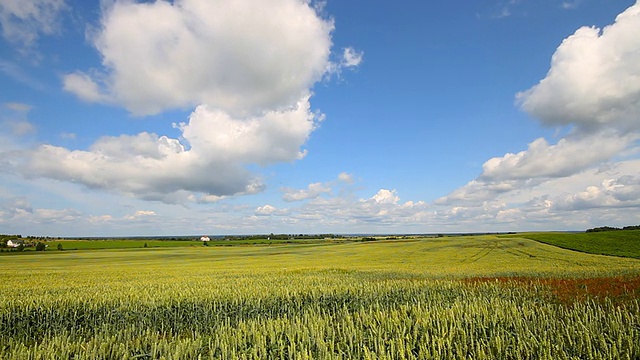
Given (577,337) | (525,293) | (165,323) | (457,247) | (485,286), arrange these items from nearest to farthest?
(577,337) < (165,323) < (525,293) < (485,286) < (457,247)

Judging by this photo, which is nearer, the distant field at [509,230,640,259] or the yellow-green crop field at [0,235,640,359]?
the yellow-green crop field at [0,235,640,359]

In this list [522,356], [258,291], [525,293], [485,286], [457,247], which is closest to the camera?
[522,356]

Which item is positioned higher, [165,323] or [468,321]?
[468,321]

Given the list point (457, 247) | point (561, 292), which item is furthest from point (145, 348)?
point (457, 247)

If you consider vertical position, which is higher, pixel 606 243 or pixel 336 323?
pixel 336 323

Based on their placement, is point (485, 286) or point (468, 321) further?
point (485, 286)

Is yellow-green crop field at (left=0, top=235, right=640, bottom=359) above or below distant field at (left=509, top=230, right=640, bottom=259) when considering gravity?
above

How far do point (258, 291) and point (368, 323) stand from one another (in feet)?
25.9

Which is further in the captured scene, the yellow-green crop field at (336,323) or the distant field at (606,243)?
the distant field at (606,243)

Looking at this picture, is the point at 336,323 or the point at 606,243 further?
the point at 606,243

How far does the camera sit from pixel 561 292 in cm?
1421

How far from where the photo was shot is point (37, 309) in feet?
42.9

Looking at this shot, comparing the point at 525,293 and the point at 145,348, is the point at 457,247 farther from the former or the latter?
the point at 145,348

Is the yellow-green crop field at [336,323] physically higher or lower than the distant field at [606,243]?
higher
